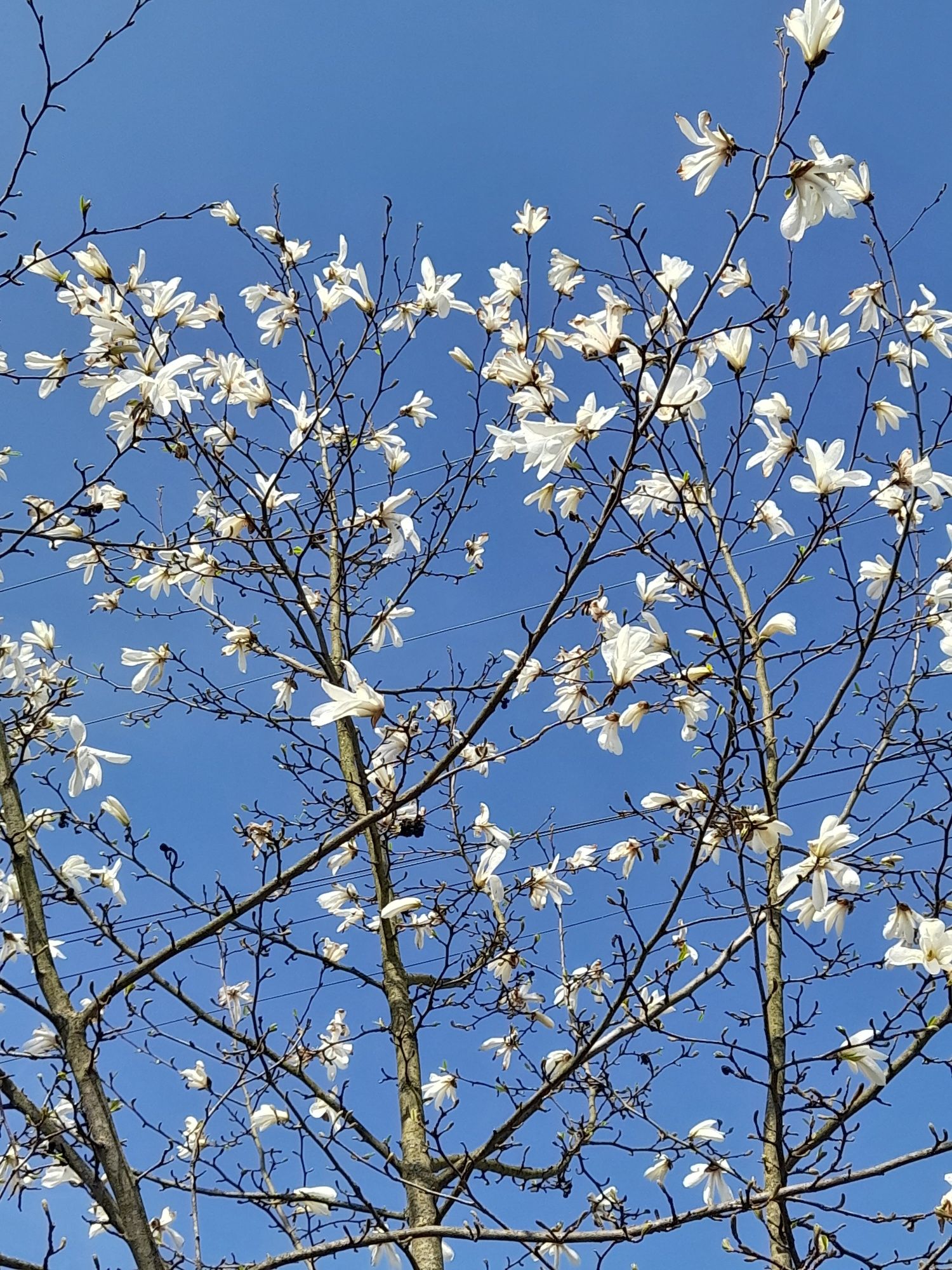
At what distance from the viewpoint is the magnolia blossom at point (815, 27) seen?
1.91 meters

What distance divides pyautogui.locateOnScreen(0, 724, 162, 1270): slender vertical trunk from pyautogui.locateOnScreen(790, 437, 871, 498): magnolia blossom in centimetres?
211

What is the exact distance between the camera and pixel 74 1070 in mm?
2369

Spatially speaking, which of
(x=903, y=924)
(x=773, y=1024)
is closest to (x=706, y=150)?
(x=903, y=924)

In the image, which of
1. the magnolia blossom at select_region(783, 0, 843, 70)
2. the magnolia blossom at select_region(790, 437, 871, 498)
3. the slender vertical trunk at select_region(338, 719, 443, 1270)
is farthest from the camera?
the slender vertical trunk at select_region(338, 719, 443, 1270)

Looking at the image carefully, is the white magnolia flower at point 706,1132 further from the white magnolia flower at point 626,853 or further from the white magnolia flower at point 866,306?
the white magnolia flower at point 866,306

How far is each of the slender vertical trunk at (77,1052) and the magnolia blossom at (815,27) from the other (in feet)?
7.77

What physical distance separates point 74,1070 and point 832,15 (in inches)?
103

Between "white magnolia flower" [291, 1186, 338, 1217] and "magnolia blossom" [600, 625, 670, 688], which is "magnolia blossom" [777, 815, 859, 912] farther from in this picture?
"white magnolia flower" [291, 1186, 338, 1217]

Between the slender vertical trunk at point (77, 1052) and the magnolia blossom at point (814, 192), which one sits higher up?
the magnolia blossom at point (814, 192)

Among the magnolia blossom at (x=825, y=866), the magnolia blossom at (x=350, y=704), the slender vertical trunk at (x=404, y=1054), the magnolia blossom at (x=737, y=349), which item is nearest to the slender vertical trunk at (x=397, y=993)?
the slender vertical trunk at (x=404, y=1054)

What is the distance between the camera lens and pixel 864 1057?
7.85 ft

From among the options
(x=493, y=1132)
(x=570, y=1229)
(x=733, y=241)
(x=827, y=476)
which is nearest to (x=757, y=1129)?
(x=570, y=1229)

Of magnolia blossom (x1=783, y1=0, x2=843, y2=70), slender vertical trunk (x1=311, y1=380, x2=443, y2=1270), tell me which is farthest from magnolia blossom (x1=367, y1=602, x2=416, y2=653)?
magnolia blossom (x1=783, y1=0, x2=843, y2=70)

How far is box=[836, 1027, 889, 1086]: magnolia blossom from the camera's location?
2.39m
